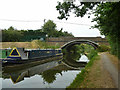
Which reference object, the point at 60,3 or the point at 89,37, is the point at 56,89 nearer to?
the point at 60,3

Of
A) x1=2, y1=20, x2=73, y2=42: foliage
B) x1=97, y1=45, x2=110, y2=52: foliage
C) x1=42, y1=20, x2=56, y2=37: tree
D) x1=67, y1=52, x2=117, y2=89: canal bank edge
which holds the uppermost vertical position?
x1=42, y1=20, x2=56, y2=37: tree

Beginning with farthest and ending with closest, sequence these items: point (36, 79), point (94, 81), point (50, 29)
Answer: point (50, 29), point (36, 79), point (94, 81)

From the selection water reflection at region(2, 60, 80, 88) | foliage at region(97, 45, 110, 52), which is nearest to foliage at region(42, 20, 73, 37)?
foliage at region(97, 45, 110, 52)

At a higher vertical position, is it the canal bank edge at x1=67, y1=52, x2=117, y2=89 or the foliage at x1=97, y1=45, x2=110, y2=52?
the foliage at x1=97, y1=45, x2=110, y2=52

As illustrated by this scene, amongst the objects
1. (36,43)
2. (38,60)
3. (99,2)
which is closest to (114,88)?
(99,2)

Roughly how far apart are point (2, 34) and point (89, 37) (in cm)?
2361

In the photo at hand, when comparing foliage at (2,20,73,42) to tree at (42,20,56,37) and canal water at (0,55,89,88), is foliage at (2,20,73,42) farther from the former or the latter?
canal water at (0,55,89,88)

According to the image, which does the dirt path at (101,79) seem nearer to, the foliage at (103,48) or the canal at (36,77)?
the canal at (36,77)

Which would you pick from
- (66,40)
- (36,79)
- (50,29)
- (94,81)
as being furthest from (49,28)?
(94,81)

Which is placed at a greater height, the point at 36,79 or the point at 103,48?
the point at 103,48

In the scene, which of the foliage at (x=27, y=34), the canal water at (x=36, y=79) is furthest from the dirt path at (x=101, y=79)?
the foliage at (x=27, y=34)

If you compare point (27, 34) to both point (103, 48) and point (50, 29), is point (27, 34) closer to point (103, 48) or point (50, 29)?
point (50, 29)

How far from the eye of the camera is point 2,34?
1331 inches

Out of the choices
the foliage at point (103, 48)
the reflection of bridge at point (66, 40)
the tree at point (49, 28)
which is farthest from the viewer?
the tree at point (49, 28)
